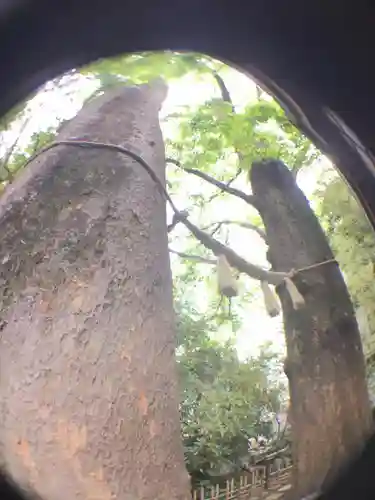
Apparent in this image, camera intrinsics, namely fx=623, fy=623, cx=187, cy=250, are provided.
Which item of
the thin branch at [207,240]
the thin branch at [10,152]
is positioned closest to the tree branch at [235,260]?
the thin branch at [207,240]

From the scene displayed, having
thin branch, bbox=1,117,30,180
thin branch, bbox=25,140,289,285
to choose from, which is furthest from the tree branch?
thin branch, bbox=1,117,30,180

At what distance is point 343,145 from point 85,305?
26cm

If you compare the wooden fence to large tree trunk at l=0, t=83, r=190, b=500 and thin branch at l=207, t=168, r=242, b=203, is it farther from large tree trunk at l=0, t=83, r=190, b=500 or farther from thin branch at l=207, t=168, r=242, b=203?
thin branch at l=207, t=168, r=242, b=203

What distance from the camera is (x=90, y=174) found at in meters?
0.54

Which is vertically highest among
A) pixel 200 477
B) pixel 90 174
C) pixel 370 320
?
pixel 90 174

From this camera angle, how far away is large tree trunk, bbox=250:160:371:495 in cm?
54

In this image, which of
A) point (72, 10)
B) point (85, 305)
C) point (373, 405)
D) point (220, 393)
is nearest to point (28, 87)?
point (72, 10)

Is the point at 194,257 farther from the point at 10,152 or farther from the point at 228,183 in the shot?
the point at 10,152

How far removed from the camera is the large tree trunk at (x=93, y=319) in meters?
0.49

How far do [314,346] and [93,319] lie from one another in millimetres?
193

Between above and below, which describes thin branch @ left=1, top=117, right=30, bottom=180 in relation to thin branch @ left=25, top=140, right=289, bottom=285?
above

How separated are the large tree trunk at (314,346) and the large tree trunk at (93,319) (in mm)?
100

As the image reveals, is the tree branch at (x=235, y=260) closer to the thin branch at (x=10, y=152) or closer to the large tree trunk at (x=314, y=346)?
the large tree trunk at (x=314, y=346)

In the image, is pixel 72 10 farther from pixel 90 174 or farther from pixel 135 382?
pixel 135 382
